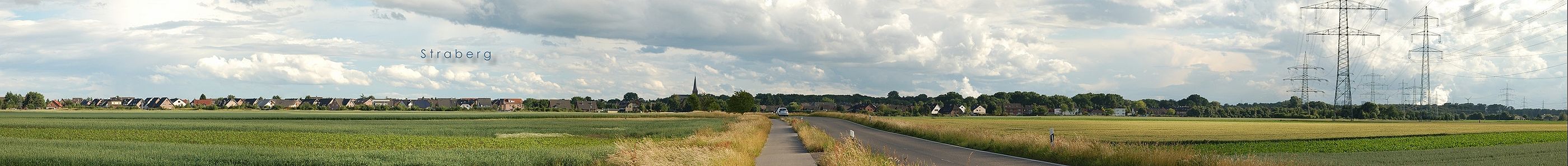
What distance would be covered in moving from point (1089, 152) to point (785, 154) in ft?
25.9

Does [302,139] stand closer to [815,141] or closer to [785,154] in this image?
[815,141]

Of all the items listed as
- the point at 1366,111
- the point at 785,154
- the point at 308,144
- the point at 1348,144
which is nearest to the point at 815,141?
the point at 785,154

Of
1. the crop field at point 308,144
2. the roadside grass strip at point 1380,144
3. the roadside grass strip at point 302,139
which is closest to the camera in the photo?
the crop field at point 308,144

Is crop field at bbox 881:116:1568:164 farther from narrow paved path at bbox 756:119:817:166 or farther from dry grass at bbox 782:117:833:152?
narrow paved path at bbox 756:119:817:166

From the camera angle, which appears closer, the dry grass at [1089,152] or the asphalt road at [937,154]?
the dry grass at [1089,152]

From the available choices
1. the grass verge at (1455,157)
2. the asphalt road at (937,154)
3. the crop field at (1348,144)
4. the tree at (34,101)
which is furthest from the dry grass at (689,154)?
the tree at (34,101)

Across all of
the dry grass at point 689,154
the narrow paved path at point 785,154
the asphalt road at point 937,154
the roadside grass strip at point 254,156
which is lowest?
the roadside grass strip at point 254,156

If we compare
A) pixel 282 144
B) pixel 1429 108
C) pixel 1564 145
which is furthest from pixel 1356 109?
pixel 282 144

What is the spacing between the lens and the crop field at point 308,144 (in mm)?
22078

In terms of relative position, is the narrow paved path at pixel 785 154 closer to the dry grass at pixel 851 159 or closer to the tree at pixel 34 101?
the dry grass at pixel 851 159

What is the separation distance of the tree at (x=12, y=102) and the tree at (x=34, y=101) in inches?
33.1

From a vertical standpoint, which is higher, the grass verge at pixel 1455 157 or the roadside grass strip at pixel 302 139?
the grass verge at pixel 1455 157

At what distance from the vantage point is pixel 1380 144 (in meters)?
37.4

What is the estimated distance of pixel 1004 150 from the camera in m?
26.3
